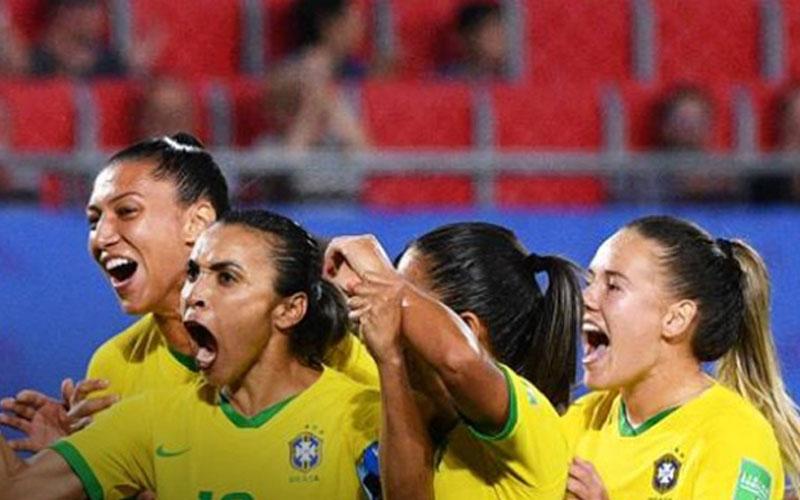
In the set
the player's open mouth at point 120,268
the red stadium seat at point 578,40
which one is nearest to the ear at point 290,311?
the player's open mouth at point 120,268

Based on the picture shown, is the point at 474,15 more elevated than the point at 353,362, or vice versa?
the point at 474,15

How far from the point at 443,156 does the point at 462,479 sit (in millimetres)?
3915

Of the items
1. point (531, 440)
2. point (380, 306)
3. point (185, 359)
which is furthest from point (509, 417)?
point (185, 359)

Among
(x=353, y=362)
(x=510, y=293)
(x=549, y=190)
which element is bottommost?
(x=549, y=190)

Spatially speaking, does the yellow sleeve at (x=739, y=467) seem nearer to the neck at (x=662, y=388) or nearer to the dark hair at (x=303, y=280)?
the neck at (x=662, y=388)

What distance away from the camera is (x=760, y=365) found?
4449 millimetres

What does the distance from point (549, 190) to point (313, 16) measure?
3.72 ft

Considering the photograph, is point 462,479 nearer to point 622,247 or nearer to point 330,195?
point 622,247

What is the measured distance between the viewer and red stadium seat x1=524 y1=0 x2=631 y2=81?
9.09 meters

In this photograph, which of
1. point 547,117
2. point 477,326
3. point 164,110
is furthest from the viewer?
point 547,117

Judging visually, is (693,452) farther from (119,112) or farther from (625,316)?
(119,112)

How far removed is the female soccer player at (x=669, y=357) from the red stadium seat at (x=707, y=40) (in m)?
4.80

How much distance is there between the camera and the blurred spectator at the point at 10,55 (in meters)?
8.15

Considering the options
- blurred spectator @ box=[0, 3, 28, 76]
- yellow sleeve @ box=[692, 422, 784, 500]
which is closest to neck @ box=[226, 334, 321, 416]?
yellow sleeve @ box=[692, 422, 784, 500]
